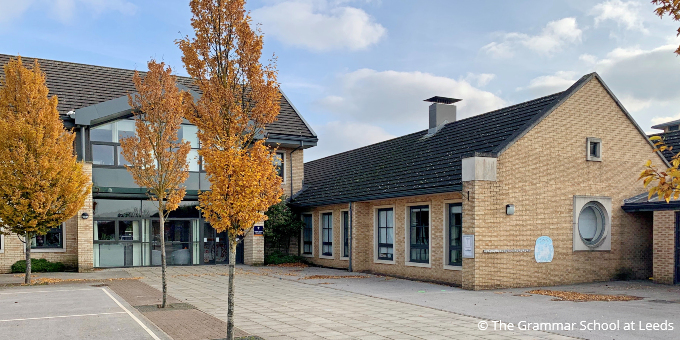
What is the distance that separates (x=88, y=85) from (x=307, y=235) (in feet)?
37.8

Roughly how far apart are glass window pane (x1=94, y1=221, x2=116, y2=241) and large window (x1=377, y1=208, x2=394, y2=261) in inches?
425

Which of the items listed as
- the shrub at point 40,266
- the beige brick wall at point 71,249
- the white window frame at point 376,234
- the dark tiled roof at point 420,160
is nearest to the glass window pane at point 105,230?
the beige brick wall at point 71,249

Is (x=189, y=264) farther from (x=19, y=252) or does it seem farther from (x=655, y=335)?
(x=655, y=335)

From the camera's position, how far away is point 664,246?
16.9 metres

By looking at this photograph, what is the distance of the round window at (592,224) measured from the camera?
17.9 meters

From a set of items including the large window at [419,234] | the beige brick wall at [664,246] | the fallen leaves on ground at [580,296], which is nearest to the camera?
the fallen leaves on ground at [580,296]

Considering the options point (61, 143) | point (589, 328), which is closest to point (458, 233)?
point (589, 328)

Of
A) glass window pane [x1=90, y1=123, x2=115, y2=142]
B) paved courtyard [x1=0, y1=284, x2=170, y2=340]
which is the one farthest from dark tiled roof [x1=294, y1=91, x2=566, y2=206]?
paved courtyard [x1=0, y1=284, x2=170, y2=340]

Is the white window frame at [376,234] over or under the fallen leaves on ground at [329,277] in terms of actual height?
over

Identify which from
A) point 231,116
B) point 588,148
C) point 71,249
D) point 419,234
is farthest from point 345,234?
point 231,116

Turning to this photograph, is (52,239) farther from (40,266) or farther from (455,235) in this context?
(455,235)

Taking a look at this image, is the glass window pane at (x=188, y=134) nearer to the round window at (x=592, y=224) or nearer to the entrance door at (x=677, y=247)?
the round window at (x=592, y=224)

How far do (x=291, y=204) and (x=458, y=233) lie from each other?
1091 centimetres

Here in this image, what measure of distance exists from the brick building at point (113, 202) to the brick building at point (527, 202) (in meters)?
7.01
